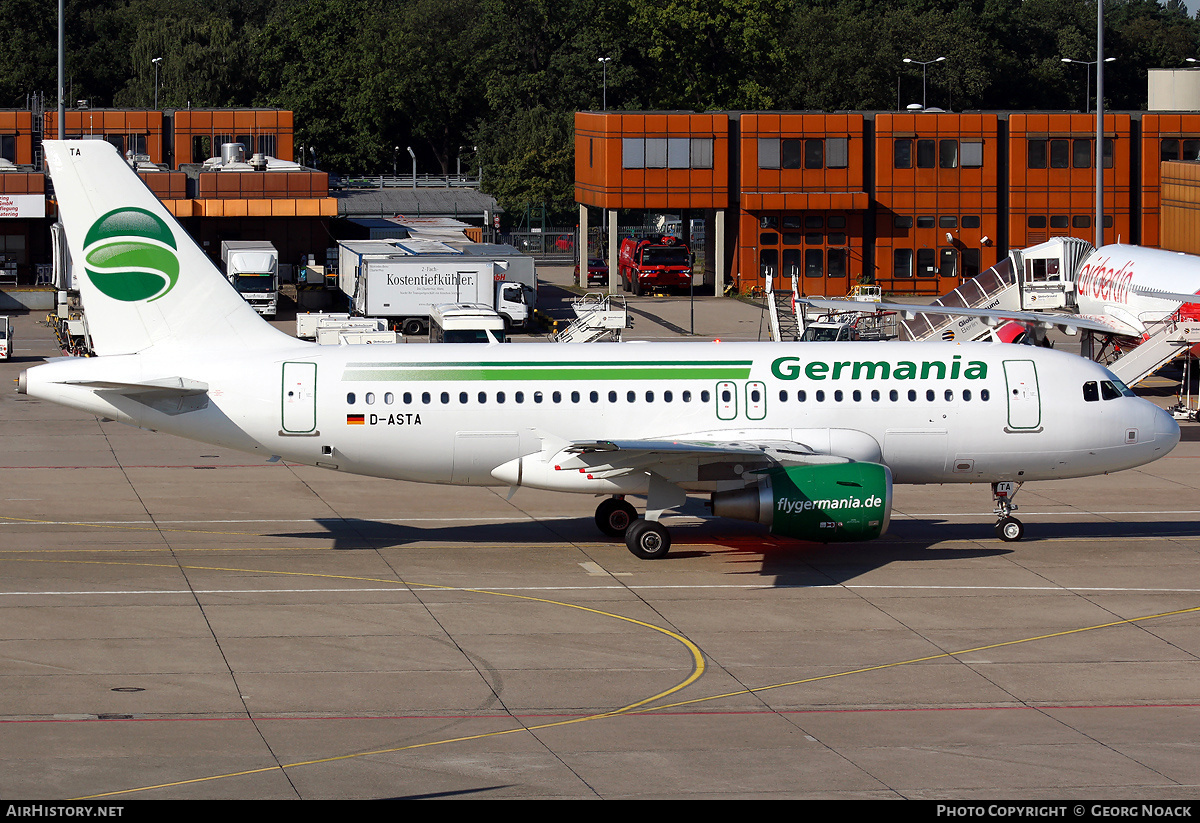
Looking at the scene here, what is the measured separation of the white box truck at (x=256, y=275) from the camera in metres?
78.8

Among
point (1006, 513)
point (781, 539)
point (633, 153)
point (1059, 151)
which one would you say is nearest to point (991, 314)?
point (1006, 513)

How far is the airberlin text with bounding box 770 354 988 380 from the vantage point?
31.8 m

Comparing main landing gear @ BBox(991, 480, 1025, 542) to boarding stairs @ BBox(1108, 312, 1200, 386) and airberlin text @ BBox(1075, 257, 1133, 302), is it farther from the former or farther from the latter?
airberlin text @ BBox(1075, 257, 1133, 302)

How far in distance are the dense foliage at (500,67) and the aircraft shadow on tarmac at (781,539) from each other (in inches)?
4158

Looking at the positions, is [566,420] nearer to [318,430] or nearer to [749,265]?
[318,430]

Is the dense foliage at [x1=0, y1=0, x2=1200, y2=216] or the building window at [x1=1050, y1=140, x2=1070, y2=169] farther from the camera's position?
the dense foliage at [x1=0, y1=0, x2=1200, y2=216]

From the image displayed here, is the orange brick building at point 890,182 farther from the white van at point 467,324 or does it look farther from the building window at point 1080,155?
the white van at point 467,324

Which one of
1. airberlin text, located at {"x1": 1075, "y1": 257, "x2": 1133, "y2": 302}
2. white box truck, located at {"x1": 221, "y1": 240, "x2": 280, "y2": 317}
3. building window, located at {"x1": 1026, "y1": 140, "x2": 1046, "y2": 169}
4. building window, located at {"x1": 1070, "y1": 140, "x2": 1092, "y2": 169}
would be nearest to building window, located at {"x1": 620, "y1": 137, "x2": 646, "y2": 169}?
white box truck, located at {"x1": 221, "y1": 240, "x2": 280, "y2": 317}

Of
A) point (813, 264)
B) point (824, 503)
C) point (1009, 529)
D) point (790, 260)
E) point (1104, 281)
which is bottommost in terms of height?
point (1009, 529)

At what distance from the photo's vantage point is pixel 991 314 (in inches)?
1796

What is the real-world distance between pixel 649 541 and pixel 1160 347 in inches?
1095

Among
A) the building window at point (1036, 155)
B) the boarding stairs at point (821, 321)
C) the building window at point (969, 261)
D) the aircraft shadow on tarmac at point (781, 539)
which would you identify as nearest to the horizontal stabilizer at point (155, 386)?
the aircraft shadow on tarmac at point (781, 539)

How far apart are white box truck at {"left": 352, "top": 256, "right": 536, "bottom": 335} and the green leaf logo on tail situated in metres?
41.8

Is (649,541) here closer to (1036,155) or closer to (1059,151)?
(1036,155)
